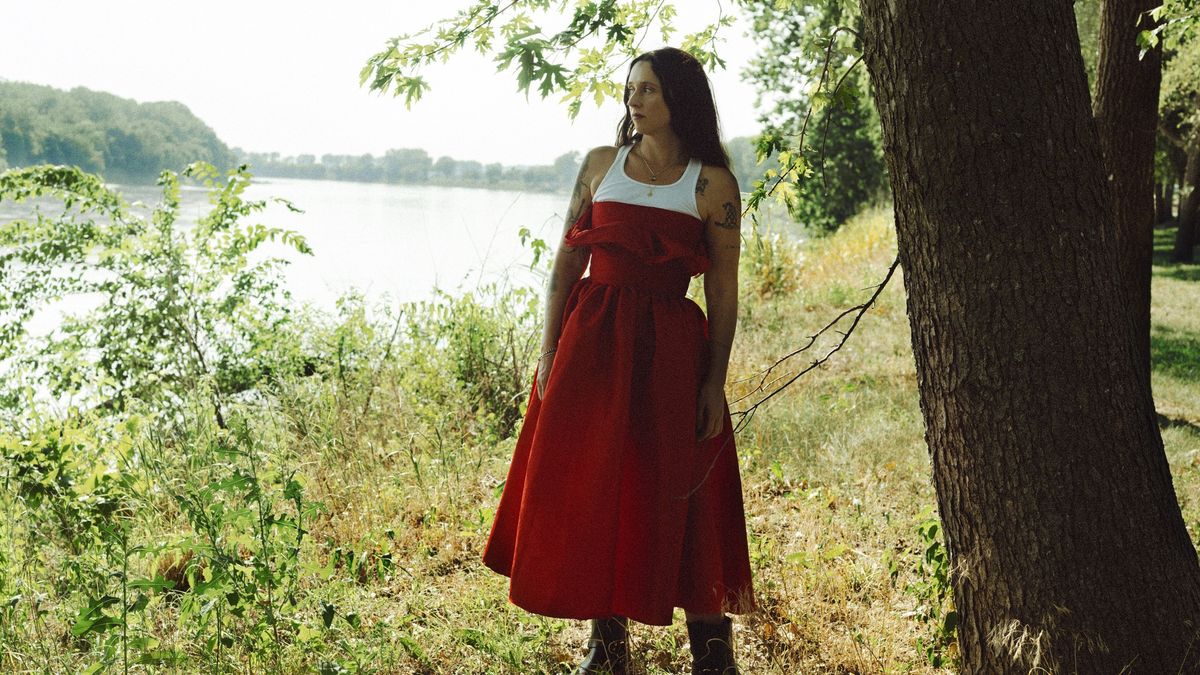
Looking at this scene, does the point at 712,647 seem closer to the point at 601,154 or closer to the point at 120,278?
the point at 601,154

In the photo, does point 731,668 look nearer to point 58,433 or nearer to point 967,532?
point 967,532

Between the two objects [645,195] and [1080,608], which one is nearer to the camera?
[1080,608]

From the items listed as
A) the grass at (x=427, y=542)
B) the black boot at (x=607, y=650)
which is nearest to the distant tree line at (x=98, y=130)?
the grass at (x=427, y=542)

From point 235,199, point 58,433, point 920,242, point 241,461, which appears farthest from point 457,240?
point 920,242

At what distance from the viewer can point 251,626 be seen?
2.77 metres

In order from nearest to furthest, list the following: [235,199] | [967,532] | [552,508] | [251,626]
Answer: [967,532] → [552,508] → [251,626] → [235,199]

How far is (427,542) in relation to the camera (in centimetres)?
391

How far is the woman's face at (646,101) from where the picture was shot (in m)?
2.69

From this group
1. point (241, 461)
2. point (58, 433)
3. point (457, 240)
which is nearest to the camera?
point (58, 433)

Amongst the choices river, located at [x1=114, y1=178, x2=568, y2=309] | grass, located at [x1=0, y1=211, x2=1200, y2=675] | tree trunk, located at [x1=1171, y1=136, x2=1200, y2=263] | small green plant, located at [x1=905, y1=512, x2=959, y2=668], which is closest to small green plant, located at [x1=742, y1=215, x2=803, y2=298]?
river, located at [x1=114, y1=178, x2=568, y2=309]

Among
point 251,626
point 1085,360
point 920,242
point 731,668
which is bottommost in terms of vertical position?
point 731,668

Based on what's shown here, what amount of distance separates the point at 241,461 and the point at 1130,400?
3.60m

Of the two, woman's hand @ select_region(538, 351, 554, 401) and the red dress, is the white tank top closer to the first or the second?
the red dress

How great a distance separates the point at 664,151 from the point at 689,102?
167mm
